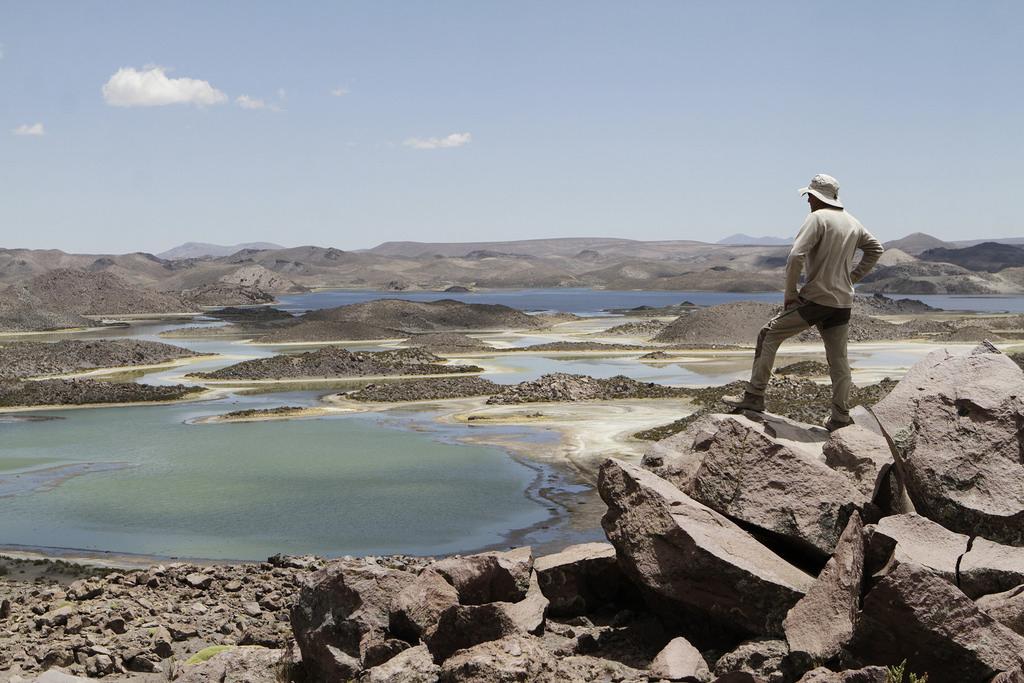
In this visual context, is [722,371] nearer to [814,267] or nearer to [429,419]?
[429,419]

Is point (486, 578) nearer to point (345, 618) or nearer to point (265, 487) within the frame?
point (345, 618)

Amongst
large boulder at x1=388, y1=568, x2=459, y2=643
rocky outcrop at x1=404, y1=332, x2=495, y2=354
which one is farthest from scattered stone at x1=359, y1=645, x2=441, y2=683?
rocky outcrop at x1=404, y1=332, x2=495, y2=354

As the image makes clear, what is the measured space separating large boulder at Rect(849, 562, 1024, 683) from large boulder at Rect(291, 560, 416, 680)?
3905 millimetres

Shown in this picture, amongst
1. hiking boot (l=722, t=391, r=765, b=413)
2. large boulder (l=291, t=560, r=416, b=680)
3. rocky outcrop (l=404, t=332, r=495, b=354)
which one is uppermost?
hiking boot (l=722, t=391, r=765, b=413)

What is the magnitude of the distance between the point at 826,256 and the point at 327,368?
48.1 m

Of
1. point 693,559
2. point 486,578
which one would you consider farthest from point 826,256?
point 486,578

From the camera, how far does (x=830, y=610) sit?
23.9 ft

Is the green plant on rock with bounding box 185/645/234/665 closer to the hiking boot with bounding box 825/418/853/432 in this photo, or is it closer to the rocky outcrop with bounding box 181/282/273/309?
the hiking boot with bounding box 825/418/853/432

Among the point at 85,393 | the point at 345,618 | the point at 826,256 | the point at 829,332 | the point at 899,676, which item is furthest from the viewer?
the point at 85,393

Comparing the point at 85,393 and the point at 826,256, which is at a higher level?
the point at 826,256

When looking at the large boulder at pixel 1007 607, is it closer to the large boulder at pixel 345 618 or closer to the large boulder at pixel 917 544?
the large boulder at pixel 917 544

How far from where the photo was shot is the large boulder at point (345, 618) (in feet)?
28.8

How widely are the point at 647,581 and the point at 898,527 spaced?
1.95 meters

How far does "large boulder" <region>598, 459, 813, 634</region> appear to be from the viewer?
7.79m
